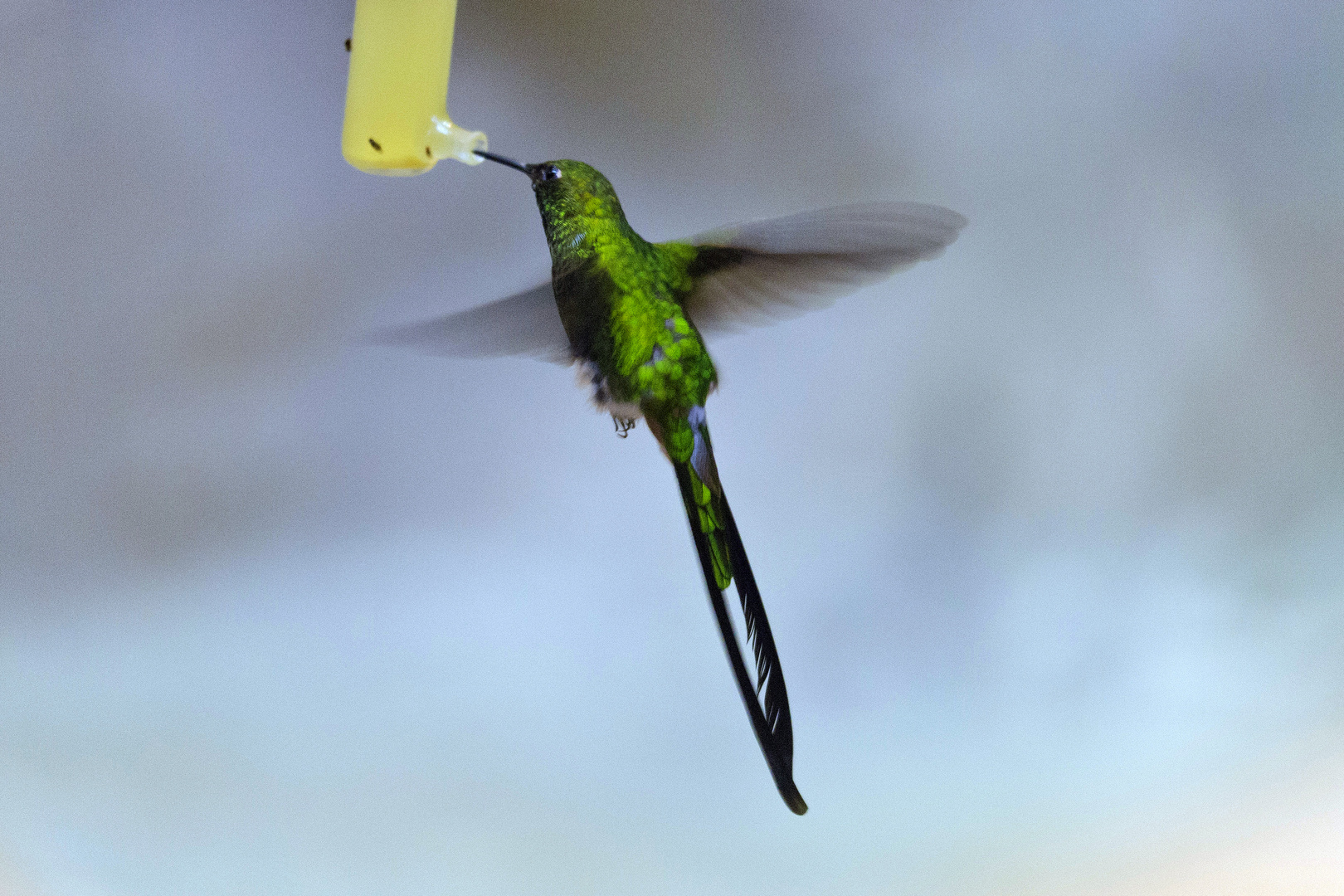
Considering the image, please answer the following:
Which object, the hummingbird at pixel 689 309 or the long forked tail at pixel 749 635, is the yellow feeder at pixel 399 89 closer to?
the hummingbird at pixel 689 309

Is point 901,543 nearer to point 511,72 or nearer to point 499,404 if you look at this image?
point 499,404

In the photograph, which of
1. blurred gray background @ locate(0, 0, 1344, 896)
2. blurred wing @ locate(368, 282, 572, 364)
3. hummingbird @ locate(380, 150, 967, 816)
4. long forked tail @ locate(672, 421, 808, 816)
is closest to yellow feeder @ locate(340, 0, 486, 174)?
hummingbird @ locate(380, 150, 967, 816)

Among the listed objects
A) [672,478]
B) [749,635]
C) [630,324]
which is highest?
[672,478]

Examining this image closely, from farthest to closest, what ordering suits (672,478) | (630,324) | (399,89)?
(672,478)
(630,324)
(399,89)

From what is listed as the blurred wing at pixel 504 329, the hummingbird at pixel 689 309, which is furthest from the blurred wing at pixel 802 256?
the blurred wing at pixel 504 329

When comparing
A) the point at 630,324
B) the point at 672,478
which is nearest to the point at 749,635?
the point at 630,324

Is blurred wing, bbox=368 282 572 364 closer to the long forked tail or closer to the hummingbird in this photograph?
the hummingbird

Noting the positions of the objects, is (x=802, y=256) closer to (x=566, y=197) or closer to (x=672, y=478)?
(x=566, y=197)

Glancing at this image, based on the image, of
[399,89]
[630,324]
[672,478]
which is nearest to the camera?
[399,89]
